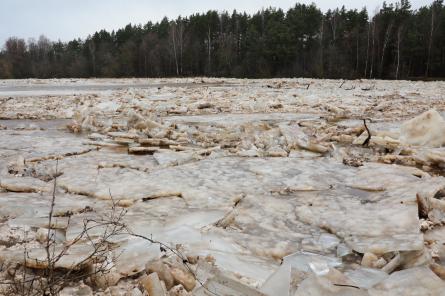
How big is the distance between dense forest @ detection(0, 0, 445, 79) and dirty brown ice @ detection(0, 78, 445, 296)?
94.3 ft

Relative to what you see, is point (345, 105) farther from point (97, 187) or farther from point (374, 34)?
point (374, 34)

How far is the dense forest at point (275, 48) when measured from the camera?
3478cm

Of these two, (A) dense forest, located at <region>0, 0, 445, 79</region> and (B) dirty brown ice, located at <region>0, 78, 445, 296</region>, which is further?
(A) dense forest, located at <region>0, 0, 445, 79</region>

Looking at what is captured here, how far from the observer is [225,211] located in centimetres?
281

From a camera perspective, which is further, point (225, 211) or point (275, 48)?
point (275, 48)

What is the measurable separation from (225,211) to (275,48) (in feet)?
138

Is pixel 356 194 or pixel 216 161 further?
pixel 216 161

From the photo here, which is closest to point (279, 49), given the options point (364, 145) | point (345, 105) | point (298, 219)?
point (345, 105)

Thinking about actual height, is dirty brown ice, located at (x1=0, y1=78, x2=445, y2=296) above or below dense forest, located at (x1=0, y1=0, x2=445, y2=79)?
below

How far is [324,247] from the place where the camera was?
88.8 inches

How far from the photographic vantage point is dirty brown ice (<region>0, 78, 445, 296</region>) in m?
1.71

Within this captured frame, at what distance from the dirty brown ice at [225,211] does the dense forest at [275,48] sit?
2875 cm

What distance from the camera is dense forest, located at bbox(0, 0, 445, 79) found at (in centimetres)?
3478

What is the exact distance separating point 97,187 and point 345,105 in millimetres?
7481
